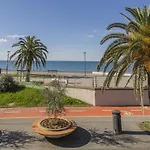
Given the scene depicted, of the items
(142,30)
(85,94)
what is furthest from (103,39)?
(85,94)

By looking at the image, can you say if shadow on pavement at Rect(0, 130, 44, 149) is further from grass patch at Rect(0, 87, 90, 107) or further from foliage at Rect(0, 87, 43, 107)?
foliage at Rect(0, 87, 43, 107)

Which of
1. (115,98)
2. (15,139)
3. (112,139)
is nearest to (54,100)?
(15,139)

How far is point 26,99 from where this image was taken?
19.7m

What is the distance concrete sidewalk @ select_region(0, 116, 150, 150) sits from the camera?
391 inches

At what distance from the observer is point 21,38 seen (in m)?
28.2

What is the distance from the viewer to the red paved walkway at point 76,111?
1566 centimetres

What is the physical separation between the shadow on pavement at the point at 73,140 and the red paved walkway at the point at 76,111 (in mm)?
4409

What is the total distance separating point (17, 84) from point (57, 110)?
504 inches

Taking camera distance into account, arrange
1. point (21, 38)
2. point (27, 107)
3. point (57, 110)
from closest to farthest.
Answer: point (57, 110) → point (27, 107) → point (21, 38)

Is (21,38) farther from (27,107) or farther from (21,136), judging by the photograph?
(21,136)

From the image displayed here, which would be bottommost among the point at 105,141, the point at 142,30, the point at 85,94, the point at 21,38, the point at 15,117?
the point at 105,141

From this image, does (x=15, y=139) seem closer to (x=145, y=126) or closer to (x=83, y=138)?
(x=83, y=138)

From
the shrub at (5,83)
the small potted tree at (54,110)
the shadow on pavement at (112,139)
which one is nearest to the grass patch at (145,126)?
the shadow on pavement at (112,139)

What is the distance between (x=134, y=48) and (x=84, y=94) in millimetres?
9497
